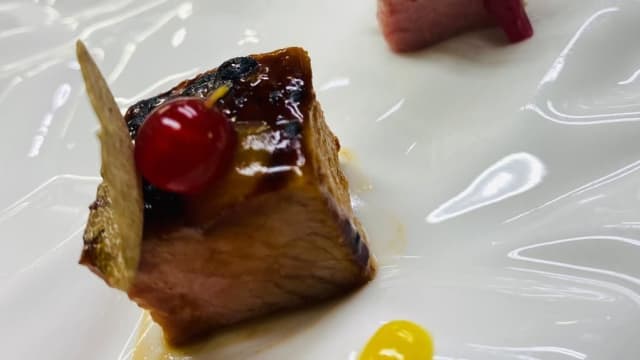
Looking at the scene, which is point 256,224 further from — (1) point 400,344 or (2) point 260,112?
(1) point 400,344

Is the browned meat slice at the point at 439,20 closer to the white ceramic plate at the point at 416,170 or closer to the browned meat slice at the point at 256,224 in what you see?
the white ceramic plate at the point at 416,170

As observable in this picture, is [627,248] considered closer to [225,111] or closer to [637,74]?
[637,74]

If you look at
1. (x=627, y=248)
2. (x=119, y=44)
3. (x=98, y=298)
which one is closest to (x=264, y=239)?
(x=98, y=298)

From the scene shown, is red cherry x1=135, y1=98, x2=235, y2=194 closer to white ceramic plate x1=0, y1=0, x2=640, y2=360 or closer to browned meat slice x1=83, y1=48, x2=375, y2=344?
browned meat slice x1=83, y1=48, x2=375, y2=344

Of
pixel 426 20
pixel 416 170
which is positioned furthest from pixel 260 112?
pixel 426 20

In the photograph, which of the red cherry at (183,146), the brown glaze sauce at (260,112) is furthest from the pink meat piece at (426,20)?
the red cherry at (183,146)

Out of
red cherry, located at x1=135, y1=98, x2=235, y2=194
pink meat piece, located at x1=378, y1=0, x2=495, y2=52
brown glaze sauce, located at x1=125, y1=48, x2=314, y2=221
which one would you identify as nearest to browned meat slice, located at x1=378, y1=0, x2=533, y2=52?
pink meat piece, located at x1=378, y1=0, x2=495, y2=52
